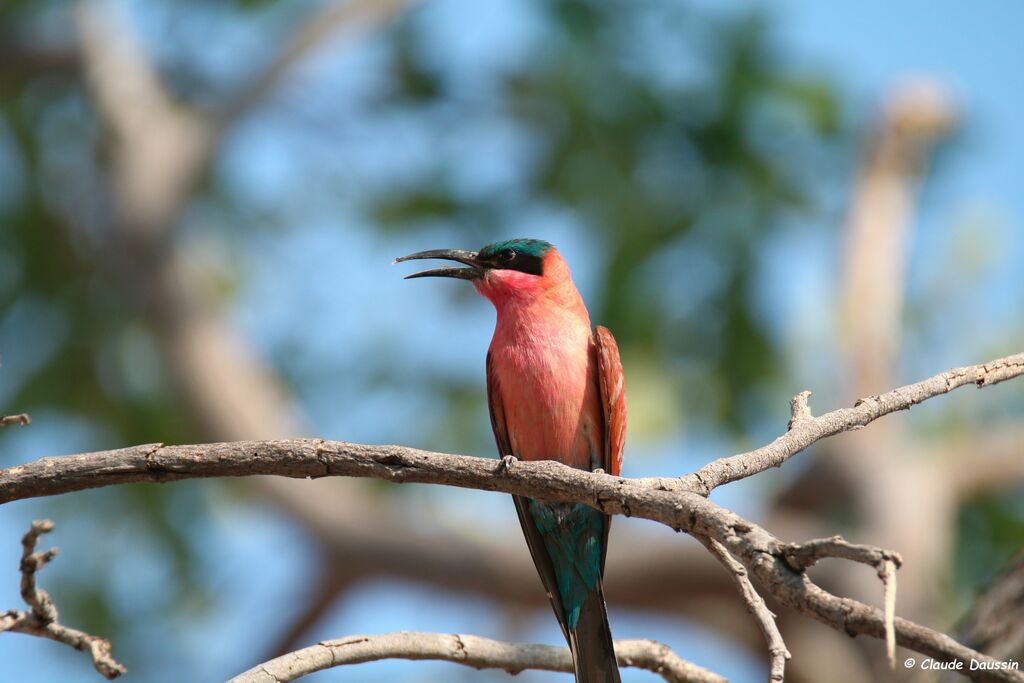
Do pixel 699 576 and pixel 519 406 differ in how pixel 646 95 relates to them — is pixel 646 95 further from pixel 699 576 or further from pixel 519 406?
pixel 519 406

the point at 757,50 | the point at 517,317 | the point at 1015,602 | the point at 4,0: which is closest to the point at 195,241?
the point at 4,0

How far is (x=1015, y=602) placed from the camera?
3.27 m

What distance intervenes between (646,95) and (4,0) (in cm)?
715

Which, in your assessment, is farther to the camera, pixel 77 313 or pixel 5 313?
pixel 77 313

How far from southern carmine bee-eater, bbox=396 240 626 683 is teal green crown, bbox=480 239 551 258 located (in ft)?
0.89

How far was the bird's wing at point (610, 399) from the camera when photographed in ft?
14.1

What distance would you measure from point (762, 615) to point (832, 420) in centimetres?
54

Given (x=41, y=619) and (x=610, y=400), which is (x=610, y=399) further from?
(x=41, y=619)

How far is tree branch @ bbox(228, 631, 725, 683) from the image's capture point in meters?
2.68

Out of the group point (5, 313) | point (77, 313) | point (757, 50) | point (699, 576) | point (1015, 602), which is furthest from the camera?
point (77, 313)

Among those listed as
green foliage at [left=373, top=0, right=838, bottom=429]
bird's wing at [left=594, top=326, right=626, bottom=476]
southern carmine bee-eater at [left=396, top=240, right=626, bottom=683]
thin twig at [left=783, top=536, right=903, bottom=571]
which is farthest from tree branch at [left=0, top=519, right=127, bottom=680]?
green foliage at [left=373, top=0, right=838, bottom=429]

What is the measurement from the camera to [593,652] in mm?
3459

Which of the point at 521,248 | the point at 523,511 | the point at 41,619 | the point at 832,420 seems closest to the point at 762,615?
the point at 832,420

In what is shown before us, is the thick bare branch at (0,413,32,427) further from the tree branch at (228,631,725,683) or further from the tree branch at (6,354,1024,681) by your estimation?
the tree branch at (228,631,725,683)
